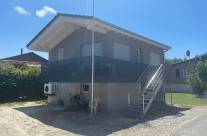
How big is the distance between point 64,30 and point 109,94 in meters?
6.84

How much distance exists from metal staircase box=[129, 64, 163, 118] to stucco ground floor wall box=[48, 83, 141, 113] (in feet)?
2.40

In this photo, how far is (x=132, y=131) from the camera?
10.9 meters

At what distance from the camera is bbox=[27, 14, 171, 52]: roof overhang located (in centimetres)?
1576

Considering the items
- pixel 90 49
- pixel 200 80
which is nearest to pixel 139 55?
pixel 90 49

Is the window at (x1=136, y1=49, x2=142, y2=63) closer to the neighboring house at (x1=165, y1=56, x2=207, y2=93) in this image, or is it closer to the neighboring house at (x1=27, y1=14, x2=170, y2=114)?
the neighboring house at (x1=27, y1=14, x2=170, y2=114)

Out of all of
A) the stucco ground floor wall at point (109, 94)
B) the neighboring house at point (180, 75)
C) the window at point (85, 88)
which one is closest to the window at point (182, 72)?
the neighboring house at point (180, 75)

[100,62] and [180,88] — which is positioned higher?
[100,62]

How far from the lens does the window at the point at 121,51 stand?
1776 cm

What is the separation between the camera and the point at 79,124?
12.4 meters

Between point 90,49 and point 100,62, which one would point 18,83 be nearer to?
point 90,49

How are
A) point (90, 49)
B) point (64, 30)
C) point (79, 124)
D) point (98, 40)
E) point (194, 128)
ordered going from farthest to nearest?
point (64, 30)
point (90, 49)
point (98, 40)
point (79, 124)
point (194, 128)

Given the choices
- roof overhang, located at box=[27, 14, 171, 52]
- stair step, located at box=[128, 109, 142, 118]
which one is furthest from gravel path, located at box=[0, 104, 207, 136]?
roof overhang, located at box=[27, 14, 171, 52]

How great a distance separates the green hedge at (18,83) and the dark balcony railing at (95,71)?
553 centimetres

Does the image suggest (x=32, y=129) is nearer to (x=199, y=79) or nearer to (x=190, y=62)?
(x=199, y=79)
